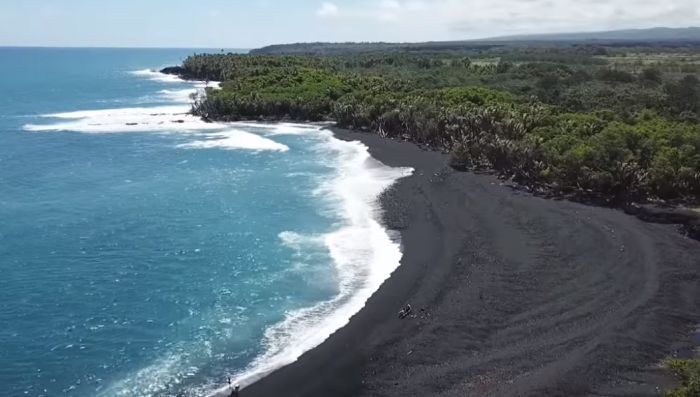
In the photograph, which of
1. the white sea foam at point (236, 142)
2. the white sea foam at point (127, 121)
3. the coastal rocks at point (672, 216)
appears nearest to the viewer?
the coastal rocks at point (672, 216)

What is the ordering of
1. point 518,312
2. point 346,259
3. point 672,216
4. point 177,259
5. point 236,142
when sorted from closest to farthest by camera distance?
1. point 518,312
2. point 346,259
3. point 177,259
4. point 672,216
5. point 236,142

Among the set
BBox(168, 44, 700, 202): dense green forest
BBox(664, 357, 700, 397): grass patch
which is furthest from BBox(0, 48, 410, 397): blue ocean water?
BBox(664, 357, 700, 397): grass patch

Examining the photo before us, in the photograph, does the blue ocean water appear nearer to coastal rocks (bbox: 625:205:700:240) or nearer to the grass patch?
the grass patch

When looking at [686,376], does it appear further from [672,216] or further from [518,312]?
[672,216]

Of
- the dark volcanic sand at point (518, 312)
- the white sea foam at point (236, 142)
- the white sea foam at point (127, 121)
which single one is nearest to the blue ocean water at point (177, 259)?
the white sea foam at point (236, 142)

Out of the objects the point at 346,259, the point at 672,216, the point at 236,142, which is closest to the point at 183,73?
the point at 236,142

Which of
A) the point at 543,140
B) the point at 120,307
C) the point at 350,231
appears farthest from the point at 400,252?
the point at 543,140

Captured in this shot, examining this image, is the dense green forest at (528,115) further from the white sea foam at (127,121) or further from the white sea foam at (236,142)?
the white sea foam at (236,142)
